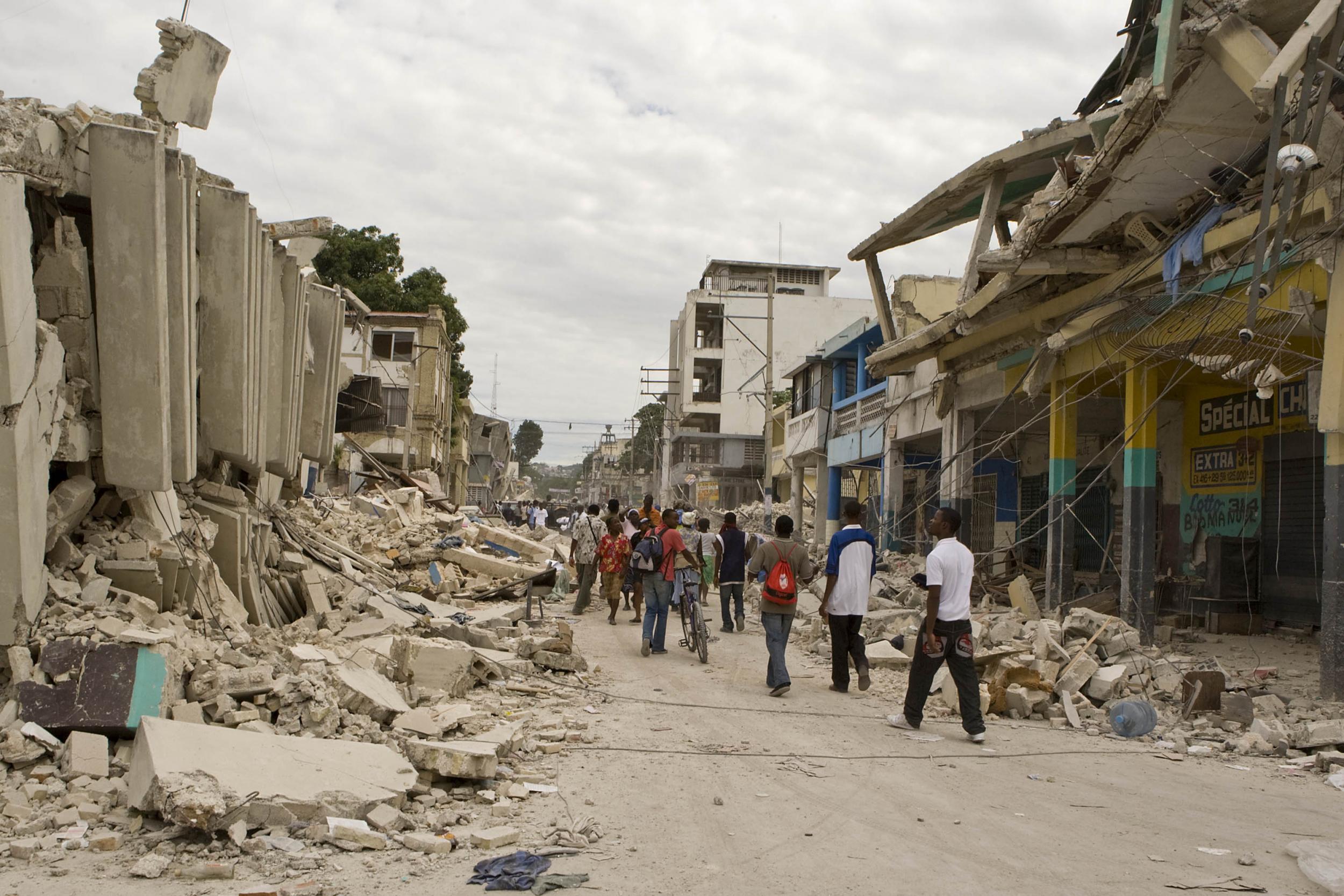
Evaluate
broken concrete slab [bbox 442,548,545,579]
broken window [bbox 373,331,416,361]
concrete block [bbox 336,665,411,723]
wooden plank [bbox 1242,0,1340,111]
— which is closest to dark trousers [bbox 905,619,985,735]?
concrete block [bbox 336,665,411,723]

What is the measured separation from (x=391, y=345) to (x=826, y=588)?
32.0 meters

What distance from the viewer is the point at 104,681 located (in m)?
5.59

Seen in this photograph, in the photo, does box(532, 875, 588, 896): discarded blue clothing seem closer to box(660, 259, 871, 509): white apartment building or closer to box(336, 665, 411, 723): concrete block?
box(336, 665, 411, 723): concrete block

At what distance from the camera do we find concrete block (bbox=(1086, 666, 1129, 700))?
9.06m

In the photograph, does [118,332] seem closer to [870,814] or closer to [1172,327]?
[870,814]

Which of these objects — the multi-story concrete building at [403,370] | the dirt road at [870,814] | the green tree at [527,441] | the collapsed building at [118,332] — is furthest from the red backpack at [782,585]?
the green tree at [527,441]

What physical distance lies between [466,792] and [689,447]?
169ft

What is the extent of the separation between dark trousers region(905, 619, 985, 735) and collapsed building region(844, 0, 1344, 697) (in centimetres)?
351

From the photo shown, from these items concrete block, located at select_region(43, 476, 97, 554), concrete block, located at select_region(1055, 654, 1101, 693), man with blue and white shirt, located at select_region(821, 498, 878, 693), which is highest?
concrete block, located at select_region(43, 476, 97, 554)

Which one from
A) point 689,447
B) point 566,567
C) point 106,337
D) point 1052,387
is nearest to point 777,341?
point 689,447

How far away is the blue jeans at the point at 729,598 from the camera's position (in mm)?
14594

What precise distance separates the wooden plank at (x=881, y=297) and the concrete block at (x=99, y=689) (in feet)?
49.2

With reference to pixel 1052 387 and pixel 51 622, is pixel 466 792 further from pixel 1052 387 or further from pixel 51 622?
pixel 1052 387

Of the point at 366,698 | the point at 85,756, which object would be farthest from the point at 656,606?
the point at 85,756
